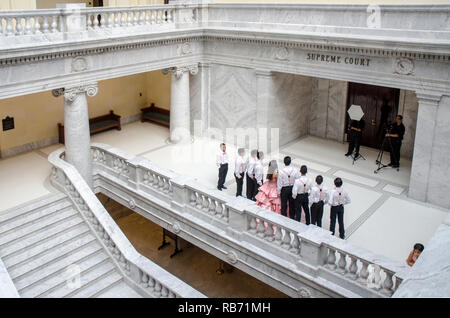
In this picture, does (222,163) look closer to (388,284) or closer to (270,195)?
(270,195)

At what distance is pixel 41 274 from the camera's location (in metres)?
9.48

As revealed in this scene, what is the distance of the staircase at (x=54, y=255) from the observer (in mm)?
9383

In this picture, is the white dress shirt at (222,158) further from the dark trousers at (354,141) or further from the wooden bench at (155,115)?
the wooden bench at (155,115)

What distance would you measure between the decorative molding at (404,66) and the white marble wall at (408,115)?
3147 millimetres

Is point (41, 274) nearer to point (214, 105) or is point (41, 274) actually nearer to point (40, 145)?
point (40, 145)

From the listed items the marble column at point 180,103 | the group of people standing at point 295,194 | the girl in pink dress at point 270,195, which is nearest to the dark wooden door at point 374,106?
the marble column at point 180,103

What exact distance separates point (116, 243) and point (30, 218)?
7.37 feet

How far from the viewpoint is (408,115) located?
14.2m

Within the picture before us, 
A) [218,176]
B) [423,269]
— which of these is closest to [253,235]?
[218,176]

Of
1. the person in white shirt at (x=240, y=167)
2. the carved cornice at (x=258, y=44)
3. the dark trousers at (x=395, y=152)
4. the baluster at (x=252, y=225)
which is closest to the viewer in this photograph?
the baluster at (x=252, y=225)

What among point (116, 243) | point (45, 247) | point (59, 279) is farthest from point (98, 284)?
point (45, 247)

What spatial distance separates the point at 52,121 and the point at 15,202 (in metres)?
4.93

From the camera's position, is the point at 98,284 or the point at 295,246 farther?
the point at 98,284

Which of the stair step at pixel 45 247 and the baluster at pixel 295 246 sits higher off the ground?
→ the baluster at pixel 295 246
